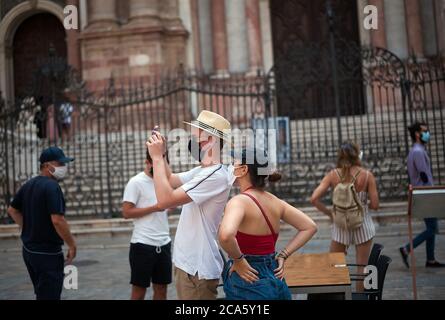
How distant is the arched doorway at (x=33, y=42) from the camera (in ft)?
72.8

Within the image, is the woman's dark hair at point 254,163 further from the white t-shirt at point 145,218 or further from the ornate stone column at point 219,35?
the ornate stone column at point 219,35

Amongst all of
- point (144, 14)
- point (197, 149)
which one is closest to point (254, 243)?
point (197, 149)

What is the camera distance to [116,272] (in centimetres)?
884

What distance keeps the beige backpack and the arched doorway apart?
17.9 meters

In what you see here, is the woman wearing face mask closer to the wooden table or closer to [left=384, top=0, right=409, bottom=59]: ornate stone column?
the wooden table

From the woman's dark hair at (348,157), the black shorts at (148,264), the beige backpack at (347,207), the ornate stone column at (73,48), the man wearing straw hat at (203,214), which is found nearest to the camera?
the man wearing straw hat at (203,214)

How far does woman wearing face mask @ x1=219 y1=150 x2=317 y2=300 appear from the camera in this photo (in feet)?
10.9

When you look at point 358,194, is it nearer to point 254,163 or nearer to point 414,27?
point 254,163

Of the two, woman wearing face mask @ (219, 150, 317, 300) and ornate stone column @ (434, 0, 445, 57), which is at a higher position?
ornate stone column @ (434, 0, 445, 57)

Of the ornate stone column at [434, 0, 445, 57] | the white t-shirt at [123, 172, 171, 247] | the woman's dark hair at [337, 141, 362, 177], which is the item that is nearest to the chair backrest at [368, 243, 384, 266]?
the woman's dark hair at [337, 141, 362, 177]

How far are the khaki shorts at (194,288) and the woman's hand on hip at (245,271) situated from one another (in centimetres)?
61

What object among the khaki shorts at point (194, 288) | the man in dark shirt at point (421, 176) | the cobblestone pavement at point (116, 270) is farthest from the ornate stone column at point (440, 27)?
the khaki shorts at point (194, 288)

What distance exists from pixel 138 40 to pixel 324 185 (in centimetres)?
1277
